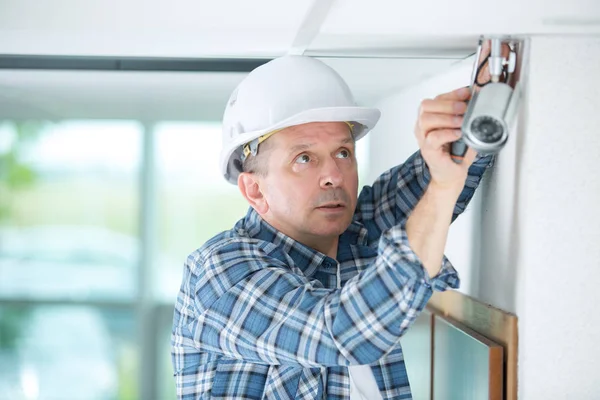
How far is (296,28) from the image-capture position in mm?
1214

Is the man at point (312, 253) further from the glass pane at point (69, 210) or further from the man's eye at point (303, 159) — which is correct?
the glass pane at point (69, 210)

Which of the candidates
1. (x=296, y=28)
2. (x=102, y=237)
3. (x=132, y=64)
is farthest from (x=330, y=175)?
(x=102, y=237)

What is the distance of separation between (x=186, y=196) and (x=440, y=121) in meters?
1.56

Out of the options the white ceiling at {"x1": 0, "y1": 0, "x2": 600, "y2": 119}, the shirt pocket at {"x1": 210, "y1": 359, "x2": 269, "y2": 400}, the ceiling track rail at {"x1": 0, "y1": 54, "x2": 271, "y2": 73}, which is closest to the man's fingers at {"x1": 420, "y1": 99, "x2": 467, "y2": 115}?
the white ceiling at {"x1": 0, "y1": 0, "x2": 600, "y2": 119}

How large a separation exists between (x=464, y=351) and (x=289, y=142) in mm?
523

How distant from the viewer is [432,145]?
1018mm

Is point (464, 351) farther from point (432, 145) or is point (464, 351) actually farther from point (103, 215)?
point (103, 215)

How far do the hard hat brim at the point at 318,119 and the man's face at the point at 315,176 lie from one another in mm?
30

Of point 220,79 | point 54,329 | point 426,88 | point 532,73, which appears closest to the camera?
point 532,73

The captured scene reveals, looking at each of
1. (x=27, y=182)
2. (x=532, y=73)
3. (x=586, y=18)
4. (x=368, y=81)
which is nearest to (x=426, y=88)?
(x=368, y=81)

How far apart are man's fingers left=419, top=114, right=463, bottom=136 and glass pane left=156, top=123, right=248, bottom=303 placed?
145 cm

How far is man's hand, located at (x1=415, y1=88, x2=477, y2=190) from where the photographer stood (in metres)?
1.02

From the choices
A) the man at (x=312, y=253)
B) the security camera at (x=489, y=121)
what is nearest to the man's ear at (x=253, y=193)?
the man at (x=312, y=253)

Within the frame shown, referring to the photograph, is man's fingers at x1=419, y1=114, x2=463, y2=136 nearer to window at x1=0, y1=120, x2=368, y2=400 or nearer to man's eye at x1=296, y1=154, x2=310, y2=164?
man's eye at x1=296, y1=154, x2=310, y2=164
